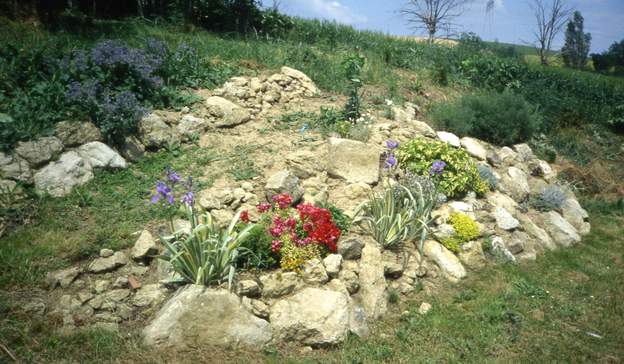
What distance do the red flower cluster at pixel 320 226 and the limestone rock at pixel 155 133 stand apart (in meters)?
2.62

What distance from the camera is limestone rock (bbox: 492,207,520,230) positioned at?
5.93 m

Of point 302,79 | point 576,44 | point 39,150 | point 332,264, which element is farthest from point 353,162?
point 576,44

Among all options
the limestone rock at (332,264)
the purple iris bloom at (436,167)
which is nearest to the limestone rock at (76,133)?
the limestone rock at (332,264)

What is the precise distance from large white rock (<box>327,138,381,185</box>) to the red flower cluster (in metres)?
1.27

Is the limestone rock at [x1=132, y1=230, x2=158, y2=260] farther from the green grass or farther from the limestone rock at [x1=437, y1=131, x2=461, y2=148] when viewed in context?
the limestone rock at [x1=437, y1=131, x2=461, y2=148]

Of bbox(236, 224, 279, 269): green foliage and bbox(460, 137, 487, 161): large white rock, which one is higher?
bbox(460, 137, 487, 161): large white rock

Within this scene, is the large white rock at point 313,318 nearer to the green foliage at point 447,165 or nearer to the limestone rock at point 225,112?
the green foliage at point 447,165

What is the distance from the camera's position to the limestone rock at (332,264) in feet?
14.2

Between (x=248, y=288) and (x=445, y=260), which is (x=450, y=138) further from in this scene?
(x=248, y=288)

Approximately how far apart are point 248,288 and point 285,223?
775mm

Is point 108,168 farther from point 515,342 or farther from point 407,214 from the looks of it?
point 515,342

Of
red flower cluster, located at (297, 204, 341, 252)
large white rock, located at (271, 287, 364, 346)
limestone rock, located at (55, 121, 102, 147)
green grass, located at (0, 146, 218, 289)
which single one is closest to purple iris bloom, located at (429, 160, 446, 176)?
red flower cluster, located at (297, 204, 341, 252)

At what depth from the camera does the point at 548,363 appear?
3799mm

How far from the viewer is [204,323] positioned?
366 centimetres
